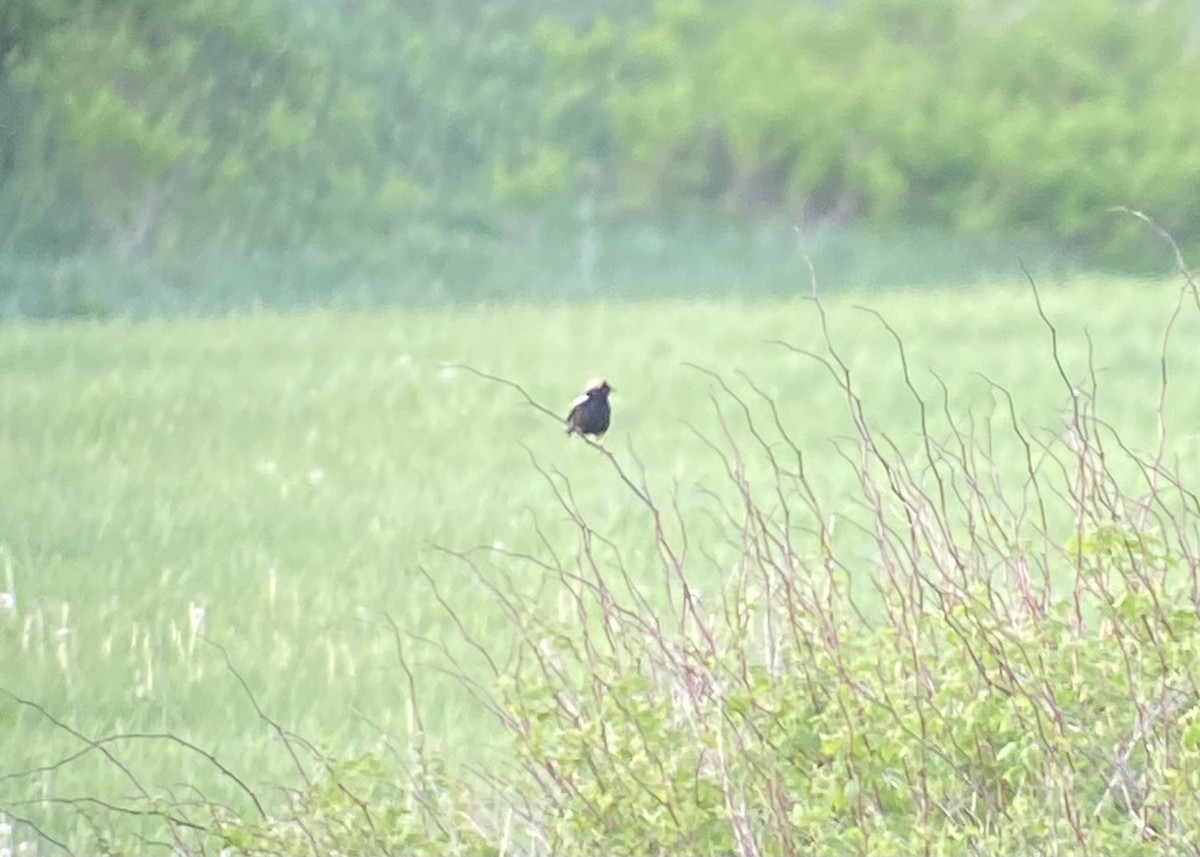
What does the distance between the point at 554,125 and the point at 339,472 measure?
6986mm

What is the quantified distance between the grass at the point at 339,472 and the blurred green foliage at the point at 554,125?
1455 millimetres

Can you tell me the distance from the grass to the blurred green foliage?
57.3 inches

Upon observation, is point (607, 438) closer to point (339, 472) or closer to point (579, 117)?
point (339, 472)

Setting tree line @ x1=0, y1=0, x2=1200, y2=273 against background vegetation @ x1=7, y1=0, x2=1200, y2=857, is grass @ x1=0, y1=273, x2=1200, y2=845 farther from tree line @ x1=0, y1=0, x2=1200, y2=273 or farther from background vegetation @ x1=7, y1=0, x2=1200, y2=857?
tree line @ x1=0, y1=0, x2=1200, y2=273

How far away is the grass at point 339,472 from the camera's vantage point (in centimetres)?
344

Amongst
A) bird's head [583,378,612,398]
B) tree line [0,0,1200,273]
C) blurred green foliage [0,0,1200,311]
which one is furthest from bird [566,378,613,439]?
blurred green foliage [0,0,1200,311]

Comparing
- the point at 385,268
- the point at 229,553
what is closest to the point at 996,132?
the point at 385,268

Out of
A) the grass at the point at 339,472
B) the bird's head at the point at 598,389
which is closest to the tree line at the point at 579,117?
the grass at the point at 339,472

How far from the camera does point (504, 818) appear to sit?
8.54ft

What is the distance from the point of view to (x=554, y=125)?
473 inches

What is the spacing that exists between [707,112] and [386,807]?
1128cm

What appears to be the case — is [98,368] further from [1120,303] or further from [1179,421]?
[1120,303]

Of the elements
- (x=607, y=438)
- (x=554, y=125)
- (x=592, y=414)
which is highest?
(x=554, y=125)

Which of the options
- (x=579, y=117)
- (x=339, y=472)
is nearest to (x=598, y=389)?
(x=339, y=472)
